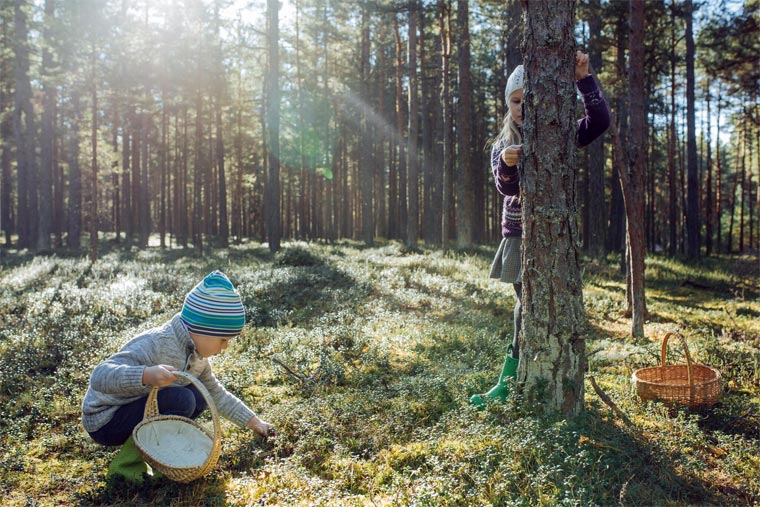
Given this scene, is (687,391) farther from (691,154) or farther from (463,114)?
(691,154)

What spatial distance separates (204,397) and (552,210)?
2752 millimetres

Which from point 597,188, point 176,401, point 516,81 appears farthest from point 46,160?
point 516,81

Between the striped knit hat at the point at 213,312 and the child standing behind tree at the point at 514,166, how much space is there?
205cm

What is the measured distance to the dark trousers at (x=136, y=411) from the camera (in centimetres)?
363

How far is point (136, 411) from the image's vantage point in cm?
364

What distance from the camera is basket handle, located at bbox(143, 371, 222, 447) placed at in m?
3.34

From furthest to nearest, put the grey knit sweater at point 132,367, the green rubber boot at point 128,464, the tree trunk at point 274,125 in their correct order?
the tree trunk at point 274,125 < the green rubber boot at point 128,464 < the grey knit sweater at point 132,367

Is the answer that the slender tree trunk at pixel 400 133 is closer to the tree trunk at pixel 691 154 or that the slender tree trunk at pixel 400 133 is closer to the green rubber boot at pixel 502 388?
the tree trunk at pixel 691 154

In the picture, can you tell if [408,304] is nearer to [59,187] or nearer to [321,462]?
[321,462]

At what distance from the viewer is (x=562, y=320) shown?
390 cm

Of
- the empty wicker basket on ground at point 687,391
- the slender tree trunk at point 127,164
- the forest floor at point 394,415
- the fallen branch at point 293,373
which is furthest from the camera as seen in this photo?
the slender tree trunk at point 127,164

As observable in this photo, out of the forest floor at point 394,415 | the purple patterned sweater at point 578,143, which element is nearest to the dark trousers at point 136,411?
the forest floor at point 394,415

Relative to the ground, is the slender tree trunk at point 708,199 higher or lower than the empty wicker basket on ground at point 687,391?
higher

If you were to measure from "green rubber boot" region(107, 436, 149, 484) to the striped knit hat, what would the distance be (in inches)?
36.1
